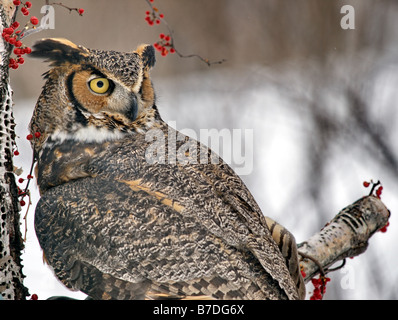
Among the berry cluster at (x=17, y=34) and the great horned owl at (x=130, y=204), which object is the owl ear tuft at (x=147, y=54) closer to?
the great horned owl at (x=130, y=204)

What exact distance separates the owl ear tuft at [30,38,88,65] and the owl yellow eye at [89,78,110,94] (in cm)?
6

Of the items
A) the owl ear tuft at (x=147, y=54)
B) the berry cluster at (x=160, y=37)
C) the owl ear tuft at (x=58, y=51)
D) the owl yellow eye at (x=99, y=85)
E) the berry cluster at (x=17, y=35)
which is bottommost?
the owl yellow eye at (x=99, y=85)

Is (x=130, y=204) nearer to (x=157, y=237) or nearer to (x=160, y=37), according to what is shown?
(x=157, y=237)

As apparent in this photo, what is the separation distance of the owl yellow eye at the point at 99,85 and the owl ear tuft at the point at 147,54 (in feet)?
0.43

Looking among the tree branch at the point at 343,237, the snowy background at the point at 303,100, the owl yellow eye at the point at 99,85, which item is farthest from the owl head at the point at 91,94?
the snowy background at the point at 303,100

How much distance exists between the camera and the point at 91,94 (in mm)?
1075

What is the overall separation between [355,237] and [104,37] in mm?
1278

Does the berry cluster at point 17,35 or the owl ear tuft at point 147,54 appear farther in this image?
the owl ear tuft at point 147,54

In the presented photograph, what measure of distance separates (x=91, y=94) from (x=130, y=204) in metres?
0.26

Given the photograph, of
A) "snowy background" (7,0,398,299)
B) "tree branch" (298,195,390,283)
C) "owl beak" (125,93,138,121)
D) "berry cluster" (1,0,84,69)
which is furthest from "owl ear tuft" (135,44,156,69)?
"snowy background" (7,0,398,299)

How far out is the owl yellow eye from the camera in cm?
107

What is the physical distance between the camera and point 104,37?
2084 mm

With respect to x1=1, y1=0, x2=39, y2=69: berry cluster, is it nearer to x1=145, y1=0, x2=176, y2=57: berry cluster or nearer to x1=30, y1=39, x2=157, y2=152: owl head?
x1=30, y1=39, x2=157, y2=152: owl head

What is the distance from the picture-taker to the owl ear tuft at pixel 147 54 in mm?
1168
